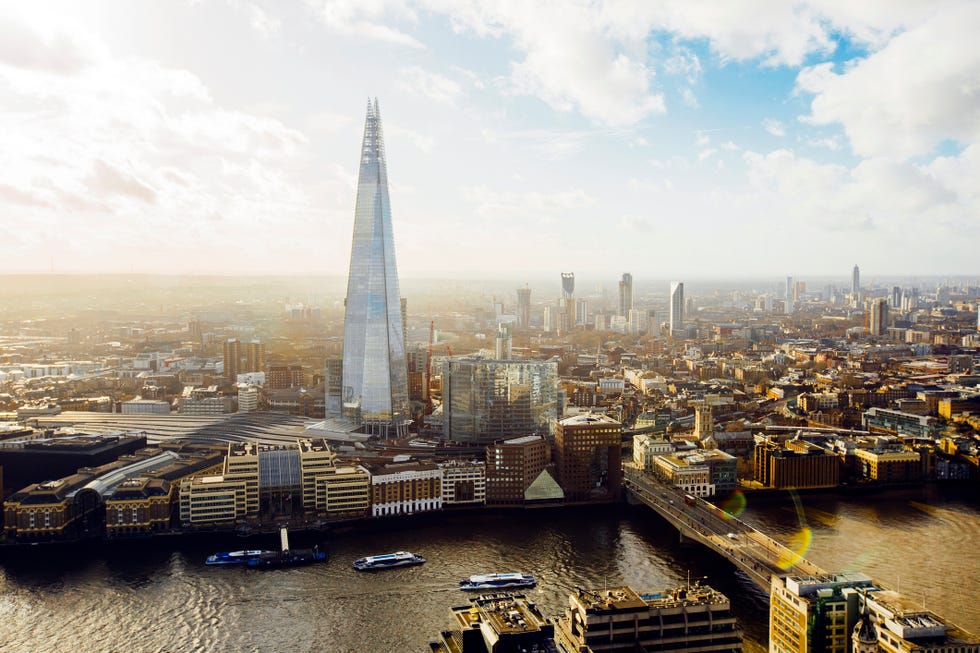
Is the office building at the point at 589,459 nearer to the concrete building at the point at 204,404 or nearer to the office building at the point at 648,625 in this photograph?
the office building at the point at 648,625

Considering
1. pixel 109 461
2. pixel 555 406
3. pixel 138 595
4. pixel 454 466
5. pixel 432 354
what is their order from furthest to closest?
pixel 432 354
pixel 555 406
pixel 109 461
pixel 454 466
pixel 138 595

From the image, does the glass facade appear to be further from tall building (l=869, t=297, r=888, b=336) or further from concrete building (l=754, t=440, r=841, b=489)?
tall building (l=869, t=297, r=888, b=336)

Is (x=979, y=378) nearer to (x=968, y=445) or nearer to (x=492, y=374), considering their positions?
(x=968, y=445)

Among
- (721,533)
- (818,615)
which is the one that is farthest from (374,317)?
(818,615)

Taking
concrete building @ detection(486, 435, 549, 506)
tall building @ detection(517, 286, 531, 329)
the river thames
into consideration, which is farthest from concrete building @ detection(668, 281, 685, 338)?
concrete building @ detection(486, 435, 549, 506)

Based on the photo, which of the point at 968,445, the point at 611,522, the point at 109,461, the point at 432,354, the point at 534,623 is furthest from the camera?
the point at 432,354

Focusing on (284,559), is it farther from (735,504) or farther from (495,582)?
(735,504)

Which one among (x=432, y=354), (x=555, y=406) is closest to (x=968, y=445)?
(x=555, y=406)
